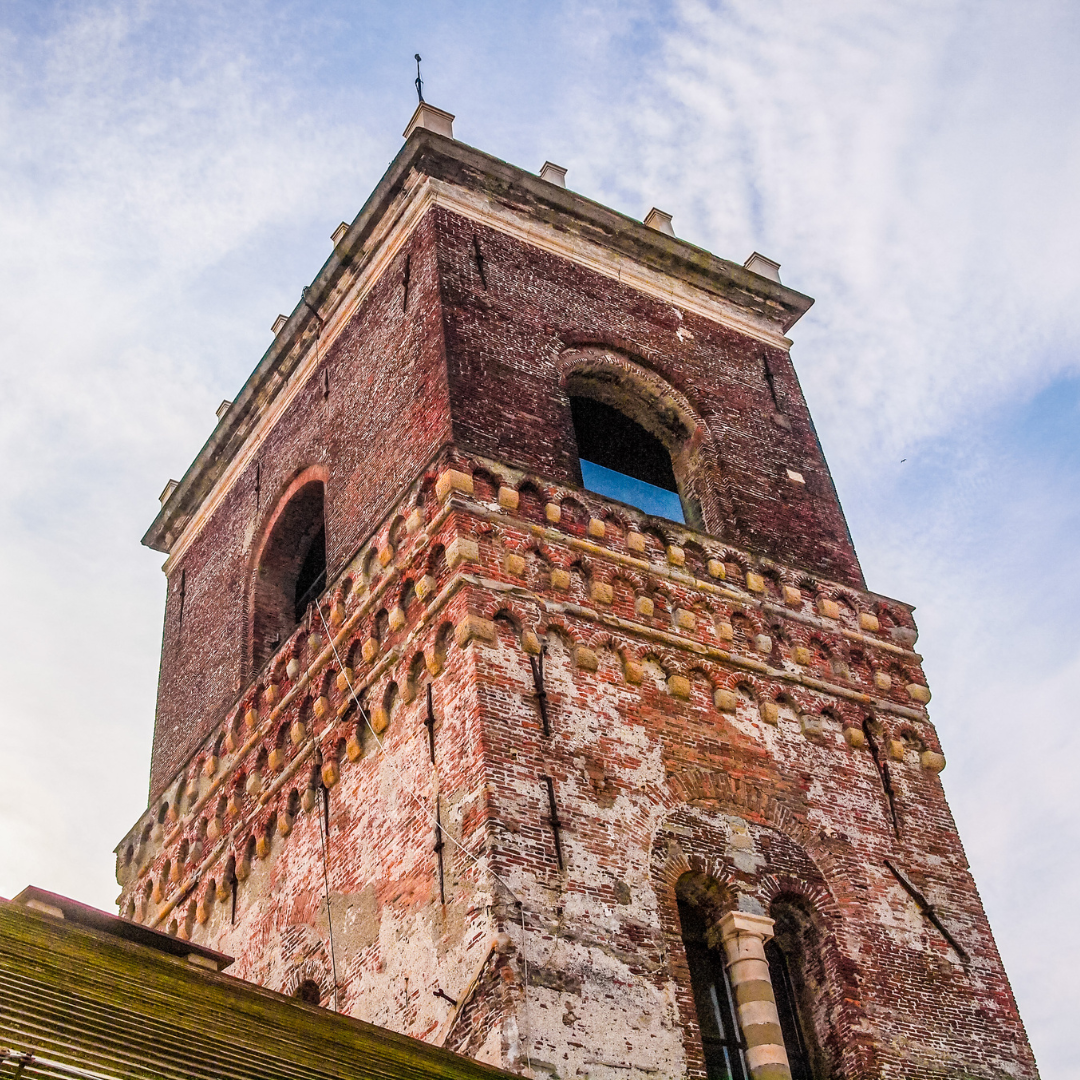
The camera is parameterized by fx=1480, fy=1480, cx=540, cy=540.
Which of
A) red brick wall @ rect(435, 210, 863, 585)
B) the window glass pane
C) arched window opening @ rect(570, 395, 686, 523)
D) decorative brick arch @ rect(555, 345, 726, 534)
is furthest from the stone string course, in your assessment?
arched window opening @ rect(570, 395, 686, 523)

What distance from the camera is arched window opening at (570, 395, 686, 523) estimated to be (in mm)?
17062

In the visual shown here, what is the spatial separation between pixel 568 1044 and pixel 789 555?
7.19m

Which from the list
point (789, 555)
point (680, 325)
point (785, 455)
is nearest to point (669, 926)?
point (789, 555)

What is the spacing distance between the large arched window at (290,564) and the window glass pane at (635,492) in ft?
10.9

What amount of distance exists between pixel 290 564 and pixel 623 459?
4.31m

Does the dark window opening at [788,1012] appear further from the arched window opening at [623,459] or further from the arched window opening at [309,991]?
the arched window opening at [623,459]

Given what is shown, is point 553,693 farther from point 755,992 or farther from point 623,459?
point 623,459

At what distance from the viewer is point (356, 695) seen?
1420 cm

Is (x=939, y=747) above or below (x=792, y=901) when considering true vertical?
above

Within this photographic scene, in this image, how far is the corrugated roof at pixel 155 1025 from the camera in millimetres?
6496

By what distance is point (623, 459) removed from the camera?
18.0 meters

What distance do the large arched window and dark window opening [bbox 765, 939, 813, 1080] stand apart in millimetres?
7377

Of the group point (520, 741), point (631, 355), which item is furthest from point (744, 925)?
point (631, 355)

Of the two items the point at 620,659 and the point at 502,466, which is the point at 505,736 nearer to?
the point at 620,659
